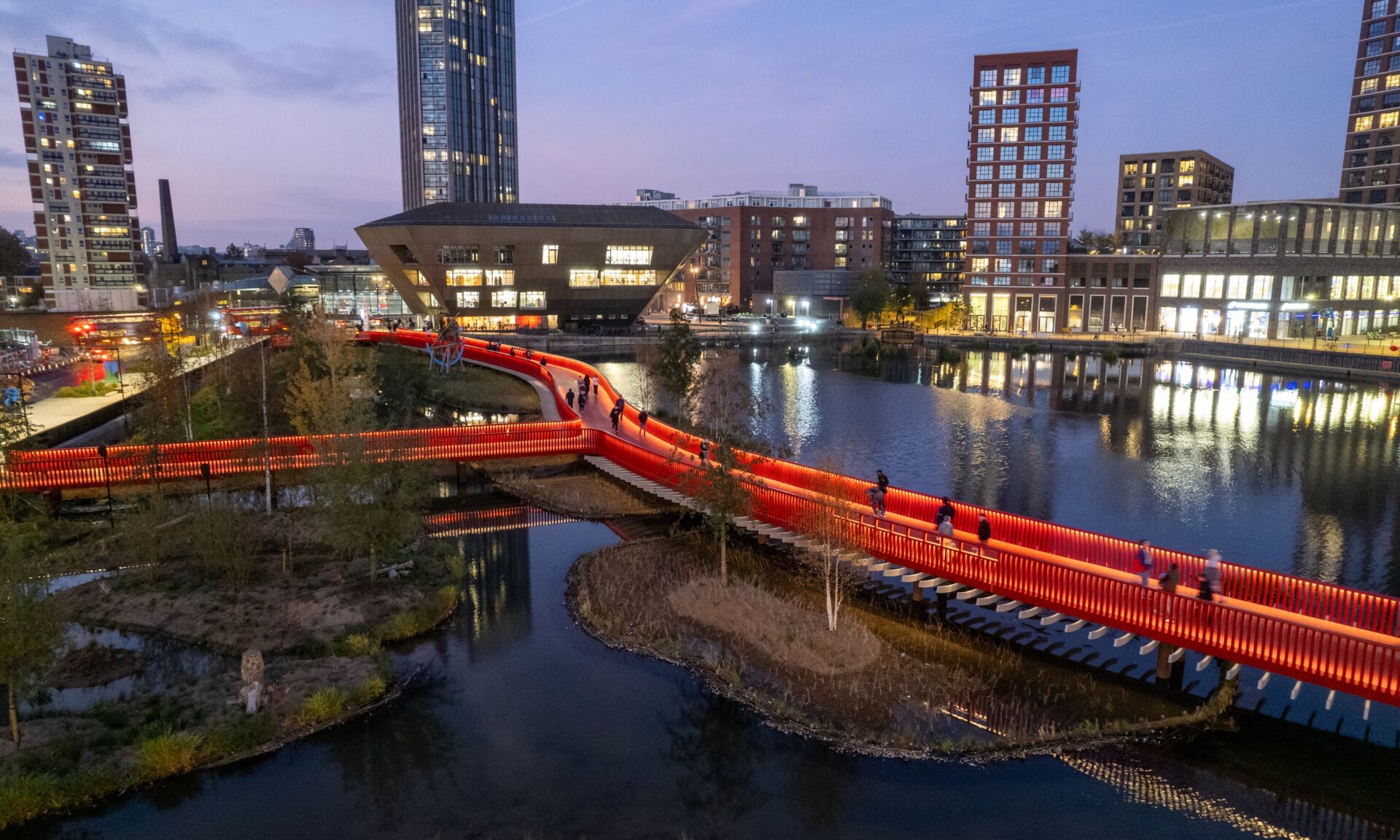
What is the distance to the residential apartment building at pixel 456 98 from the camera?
164m

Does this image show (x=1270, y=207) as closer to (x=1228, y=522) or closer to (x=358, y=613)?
(x=1228, y=522)

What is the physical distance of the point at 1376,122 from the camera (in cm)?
11925

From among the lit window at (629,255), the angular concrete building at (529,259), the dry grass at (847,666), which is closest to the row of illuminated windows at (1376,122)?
the angular concrete building at (529,259)

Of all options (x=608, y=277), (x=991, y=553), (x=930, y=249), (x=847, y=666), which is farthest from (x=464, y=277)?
(x=930, y=249)

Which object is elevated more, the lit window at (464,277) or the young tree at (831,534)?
the lit window at (464,277)

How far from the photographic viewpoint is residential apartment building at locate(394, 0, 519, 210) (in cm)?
16425

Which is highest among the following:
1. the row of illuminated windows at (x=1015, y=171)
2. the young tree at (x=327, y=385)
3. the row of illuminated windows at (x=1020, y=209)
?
the row of illuminated windows at (x=1015, y=171)

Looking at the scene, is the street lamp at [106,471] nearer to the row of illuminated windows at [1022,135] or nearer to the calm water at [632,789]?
the calm water at [632,789]

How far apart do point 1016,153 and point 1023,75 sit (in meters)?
9.33

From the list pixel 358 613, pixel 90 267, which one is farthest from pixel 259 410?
pixel 90 267

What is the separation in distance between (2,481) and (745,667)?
24.9 m

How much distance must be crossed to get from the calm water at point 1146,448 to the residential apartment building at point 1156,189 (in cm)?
9814

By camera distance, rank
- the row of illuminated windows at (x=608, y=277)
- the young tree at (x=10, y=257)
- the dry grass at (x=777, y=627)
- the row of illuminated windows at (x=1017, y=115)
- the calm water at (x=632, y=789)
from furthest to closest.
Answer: the young tree at (x=10, y=257)
the row of illuminated windows at (x=1017, y=115)
the row of illuminated windows at (x=608, y=277)
the dry grass at (x=777, y=627)
the calm water at (x=632, y=789)

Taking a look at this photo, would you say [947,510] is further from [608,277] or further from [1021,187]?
[1021,187]
